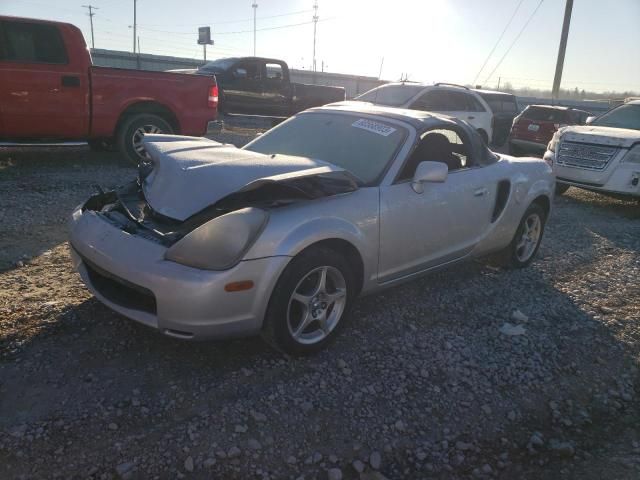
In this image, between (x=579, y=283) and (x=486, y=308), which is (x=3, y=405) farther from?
(x=579, y=283)

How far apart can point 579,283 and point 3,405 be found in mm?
4702

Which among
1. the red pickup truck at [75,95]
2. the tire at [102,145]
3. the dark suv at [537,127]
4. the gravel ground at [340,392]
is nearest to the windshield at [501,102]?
the dark suv at [537,127]

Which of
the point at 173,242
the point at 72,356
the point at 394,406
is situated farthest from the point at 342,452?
the point at 72,356

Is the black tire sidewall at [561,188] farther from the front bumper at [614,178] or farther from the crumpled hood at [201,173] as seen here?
the crumpled hood at [201,173]

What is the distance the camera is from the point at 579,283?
4836 mm

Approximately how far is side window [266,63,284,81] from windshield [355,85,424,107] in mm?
4626

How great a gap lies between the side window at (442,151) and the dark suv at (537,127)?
356 inches

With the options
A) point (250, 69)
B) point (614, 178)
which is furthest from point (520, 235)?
point (250, 69)

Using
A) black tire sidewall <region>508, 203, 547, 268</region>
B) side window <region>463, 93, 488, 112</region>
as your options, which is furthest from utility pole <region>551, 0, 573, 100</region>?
black tire sidewall <region>508, 203, 547, 268</region>

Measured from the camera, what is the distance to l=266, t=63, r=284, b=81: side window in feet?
48.2

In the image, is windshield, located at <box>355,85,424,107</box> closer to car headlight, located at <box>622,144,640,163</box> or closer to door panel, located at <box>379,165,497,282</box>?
car headlight, located at <box>622,144,640,163</box>

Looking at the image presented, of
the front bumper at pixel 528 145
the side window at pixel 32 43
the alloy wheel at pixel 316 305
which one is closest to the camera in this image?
the alloy wheel at pixel 316 305

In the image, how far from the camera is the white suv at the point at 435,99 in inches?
412

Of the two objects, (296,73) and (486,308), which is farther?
Answer: (296,73)
